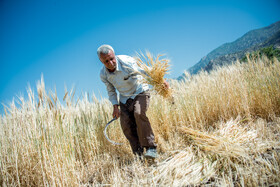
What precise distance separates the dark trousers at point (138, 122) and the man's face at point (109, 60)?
662 millimetres

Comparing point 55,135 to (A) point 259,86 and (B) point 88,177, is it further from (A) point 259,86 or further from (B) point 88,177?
(A) point 259,86

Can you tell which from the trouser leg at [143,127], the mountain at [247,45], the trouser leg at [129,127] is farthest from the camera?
the mountain at [247,45]

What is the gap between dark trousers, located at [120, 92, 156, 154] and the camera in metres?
2.23

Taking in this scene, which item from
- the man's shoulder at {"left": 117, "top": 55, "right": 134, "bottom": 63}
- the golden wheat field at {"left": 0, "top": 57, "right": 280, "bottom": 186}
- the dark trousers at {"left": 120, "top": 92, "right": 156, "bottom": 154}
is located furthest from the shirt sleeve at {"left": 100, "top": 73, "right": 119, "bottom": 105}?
the golden wheat field at {"left": 0, "top": 57, "right": 280, "bottom": 186}

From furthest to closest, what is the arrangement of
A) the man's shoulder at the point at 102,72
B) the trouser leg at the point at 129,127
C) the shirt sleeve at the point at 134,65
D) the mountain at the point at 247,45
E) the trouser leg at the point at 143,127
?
the mountain at the point at 247,45, the man's shoulder at the point at 102,72, the trouser leg at the point at 129,127, the shirt sleeve at the point at 134,65, the trouser leg at the point at 143,127

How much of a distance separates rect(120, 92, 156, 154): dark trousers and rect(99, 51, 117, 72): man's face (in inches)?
26.1

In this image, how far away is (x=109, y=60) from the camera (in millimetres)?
2322

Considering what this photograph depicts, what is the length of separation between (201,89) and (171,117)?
3.40 ft

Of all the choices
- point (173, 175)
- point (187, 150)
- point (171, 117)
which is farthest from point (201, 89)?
point (173, 175)

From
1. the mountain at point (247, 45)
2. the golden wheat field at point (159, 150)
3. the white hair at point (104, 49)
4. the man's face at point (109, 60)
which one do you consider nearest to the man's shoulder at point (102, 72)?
the man's face at point (109, 60)

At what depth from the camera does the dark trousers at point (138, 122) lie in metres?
2.23

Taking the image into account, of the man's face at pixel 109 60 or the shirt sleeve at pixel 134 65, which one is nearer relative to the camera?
the man's face at pixel 109 60

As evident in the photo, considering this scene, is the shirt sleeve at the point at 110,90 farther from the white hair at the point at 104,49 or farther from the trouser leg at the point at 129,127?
the white hair at the point at 104,49

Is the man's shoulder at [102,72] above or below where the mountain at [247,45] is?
below
